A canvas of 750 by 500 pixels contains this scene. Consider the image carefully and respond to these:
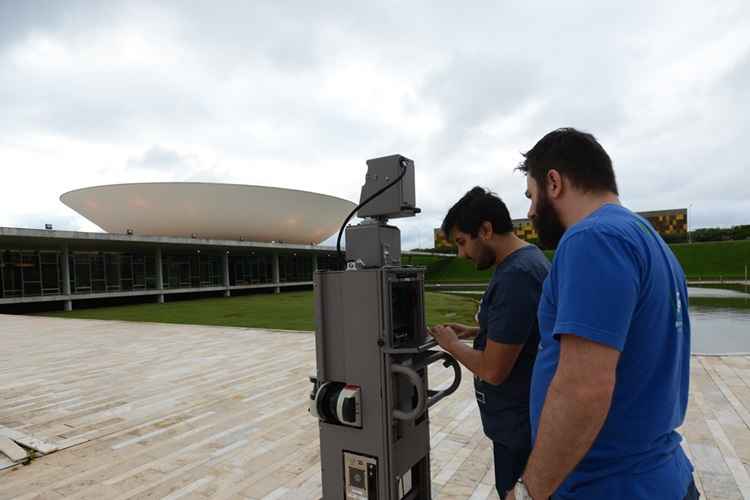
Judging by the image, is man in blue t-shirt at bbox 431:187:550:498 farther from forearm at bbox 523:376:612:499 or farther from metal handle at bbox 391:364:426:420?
forearm at bbox 523:376:612:499

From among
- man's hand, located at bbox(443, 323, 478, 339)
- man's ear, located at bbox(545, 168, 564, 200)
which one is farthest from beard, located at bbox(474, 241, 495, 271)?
man's ear, located at bbox(545, 168, 564, 200)

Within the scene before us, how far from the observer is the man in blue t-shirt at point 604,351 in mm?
956

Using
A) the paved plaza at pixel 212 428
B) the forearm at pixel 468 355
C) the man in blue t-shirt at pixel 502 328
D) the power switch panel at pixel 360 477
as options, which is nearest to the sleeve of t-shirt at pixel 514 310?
the man in blue t-shirt at pixel 502 328

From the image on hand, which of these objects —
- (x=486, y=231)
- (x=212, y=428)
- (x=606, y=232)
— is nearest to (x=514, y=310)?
(x=486, y=231)

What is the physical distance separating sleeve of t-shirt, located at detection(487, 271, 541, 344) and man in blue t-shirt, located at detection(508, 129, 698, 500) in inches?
15.2

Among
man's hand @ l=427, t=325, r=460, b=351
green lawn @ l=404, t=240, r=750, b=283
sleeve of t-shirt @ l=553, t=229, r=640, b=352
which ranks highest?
sleeve of t-shirt @ l=553, t=229, r=640, b=352

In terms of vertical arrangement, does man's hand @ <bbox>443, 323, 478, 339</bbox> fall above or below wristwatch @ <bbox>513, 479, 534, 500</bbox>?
above

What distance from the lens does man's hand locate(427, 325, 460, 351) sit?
1.70m

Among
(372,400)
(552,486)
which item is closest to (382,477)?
(372,400)

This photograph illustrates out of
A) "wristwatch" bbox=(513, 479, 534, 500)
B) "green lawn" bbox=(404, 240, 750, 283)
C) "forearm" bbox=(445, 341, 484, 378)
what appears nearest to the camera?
"wristwatch" bbox=(513, 479, 534, 500)

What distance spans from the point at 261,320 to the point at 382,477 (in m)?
11.2

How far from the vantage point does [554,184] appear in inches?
48.4

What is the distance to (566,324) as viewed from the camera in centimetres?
97

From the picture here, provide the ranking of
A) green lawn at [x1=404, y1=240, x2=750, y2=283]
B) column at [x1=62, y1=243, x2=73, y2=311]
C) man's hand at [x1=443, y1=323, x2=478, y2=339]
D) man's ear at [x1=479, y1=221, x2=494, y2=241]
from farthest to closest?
green lawn at [x1=404, y1=240, x2=750, y2=283]
column at [x1=62, y1=243, x2=73, y2=311]
man's hand at [x1=443, y1=323, x2=478, y2=339]
man's ear at [x1=479, y1=221, x2=494, y2=241]
